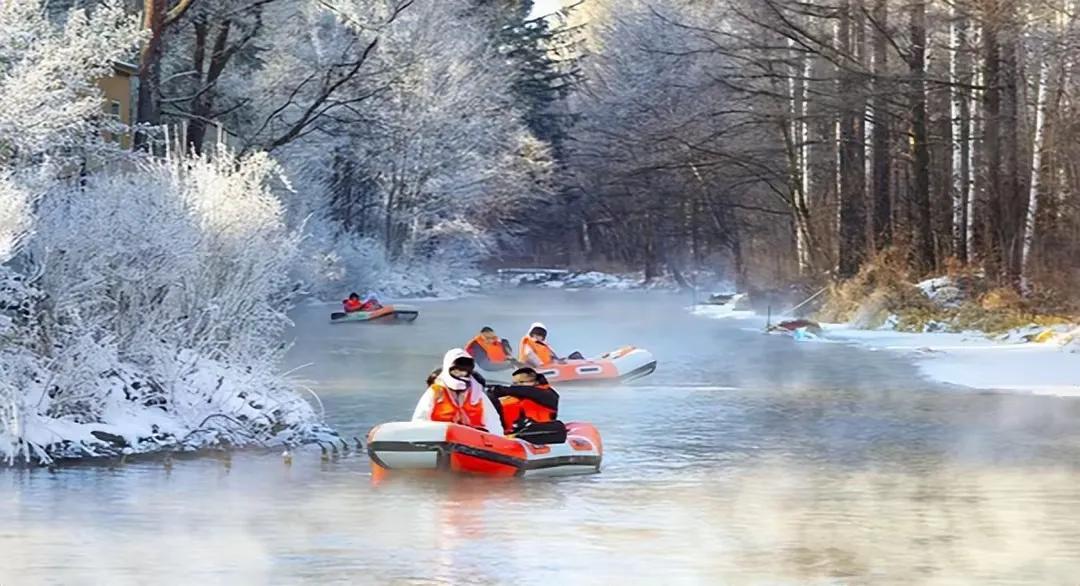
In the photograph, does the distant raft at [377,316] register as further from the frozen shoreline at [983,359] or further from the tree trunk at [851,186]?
the frozen shoreline at [983,359]

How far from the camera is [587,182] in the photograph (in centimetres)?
7350

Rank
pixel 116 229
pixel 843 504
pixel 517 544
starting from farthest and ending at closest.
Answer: pixel 116 229
pixel 843 504
pixel 517 544

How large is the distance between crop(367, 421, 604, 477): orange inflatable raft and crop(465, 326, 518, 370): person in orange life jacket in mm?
9754

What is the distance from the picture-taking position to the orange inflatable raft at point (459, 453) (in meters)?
15.9

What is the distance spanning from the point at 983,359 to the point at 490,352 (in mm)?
7739

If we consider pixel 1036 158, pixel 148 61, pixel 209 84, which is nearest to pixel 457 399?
pixel 148 61

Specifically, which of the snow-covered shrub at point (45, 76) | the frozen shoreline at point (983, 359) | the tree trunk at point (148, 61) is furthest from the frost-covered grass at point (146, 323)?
the frozen shoreline at point (983, 359)

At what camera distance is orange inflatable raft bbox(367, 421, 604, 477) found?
52.1 ft

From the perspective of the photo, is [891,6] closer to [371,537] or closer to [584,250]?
[371,537]

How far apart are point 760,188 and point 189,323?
35659 mm

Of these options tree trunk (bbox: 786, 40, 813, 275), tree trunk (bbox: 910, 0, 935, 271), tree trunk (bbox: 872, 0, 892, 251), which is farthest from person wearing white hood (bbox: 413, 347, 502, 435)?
tree trunk (bbox: 786, 40, 813, 275)

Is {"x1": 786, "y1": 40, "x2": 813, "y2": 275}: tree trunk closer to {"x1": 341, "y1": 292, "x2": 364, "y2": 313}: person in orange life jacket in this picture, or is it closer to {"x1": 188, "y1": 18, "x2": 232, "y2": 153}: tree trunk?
{"x1": 341, "y1": 292, "x2": 364, "y2": 313}: person in orange life jacket

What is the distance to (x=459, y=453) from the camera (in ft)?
52.3

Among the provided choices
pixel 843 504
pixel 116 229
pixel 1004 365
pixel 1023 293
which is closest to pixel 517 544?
pixel 843 504
